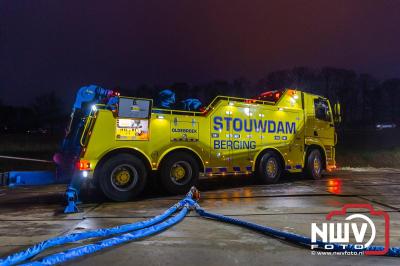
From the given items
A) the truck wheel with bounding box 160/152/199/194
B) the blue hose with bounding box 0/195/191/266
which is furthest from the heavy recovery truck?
the blue hose with bounding box 0/195/191/266

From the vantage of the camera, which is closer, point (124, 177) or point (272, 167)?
point (124, 177)

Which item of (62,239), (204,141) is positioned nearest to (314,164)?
(204,141)

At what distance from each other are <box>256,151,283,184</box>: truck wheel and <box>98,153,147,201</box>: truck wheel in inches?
157

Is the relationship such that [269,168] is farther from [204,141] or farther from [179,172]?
[179,172]

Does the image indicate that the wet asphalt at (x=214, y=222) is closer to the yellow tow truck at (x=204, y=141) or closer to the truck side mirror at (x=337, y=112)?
the yellow tow truck at (x=204, y=141)

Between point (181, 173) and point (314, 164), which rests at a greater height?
point (314, 164)

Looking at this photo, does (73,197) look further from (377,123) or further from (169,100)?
(377,123)

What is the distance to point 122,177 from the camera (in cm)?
916

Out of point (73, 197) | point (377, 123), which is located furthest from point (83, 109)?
point (377, 123)

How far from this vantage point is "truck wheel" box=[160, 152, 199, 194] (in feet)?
32.0

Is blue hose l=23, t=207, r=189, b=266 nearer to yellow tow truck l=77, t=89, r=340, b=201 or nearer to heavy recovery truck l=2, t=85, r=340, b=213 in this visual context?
heavy recovery truck l=2, t=85, r=340, b=213

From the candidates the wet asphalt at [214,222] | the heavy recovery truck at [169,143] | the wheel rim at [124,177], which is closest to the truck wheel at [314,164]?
the heavy recovery truck at [169,143]

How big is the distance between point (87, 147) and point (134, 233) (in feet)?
12.4

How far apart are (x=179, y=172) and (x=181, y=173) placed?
66mm
